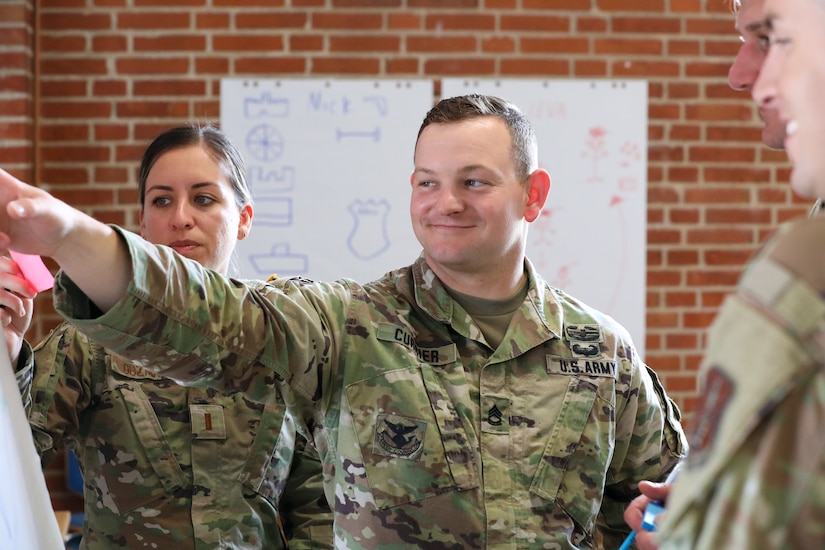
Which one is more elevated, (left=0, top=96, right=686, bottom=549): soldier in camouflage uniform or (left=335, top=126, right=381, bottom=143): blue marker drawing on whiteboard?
(left=335, top=126, right=381, bottom=143): blue marker drawing on whiteboard

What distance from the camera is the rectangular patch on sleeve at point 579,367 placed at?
1.66 metres

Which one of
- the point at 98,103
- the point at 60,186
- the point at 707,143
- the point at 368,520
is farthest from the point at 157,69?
the point at 368,520

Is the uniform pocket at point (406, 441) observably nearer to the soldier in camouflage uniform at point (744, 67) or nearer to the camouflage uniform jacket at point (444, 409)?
the camouflage uniform jacket at point (444, 409)

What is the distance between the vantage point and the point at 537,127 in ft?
11.9

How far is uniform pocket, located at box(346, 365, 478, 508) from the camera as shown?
1519 mm

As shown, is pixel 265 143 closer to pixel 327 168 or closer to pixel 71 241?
pixel 327 168

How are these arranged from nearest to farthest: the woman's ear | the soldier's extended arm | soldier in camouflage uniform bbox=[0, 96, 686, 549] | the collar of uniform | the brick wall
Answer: soldier in camouflage uniform bbox=[0, 96, 686, 549]
the collar of uniform
the soldier's extended arm
the woman's ear
the brick wall

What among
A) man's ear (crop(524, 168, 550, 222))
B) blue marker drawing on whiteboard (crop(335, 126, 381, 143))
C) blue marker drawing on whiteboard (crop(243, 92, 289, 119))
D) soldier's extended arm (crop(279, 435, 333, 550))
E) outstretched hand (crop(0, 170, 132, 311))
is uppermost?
blue marker drawing on whiteboard (crop(243, 92, 289, 119))

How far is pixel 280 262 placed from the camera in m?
3.52

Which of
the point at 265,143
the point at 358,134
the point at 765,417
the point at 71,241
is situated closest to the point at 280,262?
the point at 265,143

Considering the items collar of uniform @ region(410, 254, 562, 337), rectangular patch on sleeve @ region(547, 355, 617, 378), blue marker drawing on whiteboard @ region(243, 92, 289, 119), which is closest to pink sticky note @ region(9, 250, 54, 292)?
collar of uniform @ region(410, 254, 562, 337)

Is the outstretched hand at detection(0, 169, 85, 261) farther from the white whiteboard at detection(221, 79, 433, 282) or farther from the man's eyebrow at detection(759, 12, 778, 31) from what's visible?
the white whiteboard at detection(221, 79, 433, 282)

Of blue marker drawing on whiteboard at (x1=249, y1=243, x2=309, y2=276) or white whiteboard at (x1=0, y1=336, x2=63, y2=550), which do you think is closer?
white whiteboard at (x1=0, y1=336, x2=63, y2=550)

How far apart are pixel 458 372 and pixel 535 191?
44 cm
